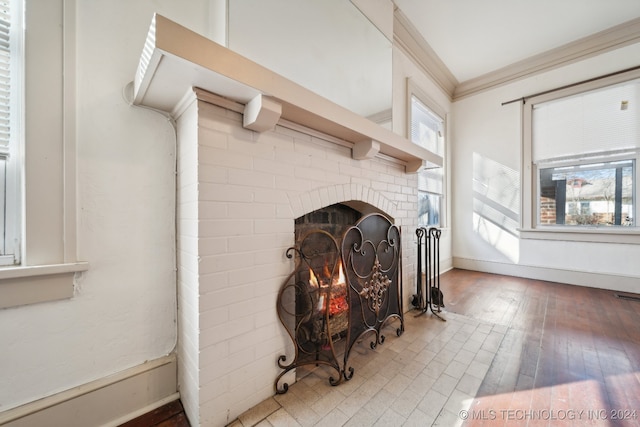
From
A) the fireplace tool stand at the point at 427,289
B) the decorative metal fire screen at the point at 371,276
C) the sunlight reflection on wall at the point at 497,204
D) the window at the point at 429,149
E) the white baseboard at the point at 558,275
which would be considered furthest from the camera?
the sunlight reflection on wall at the point at 497,204

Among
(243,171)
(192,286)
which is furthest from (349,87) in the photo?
(192,286)

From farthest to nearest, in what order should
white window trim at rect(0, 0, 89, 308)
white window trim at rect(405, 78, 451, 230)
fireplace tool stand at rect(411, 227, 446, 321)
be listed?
white window trim at rect(405, 78, 451, 230) < fireplace tool stand at rect(411, 227, 446, 321) < white window trim at rect(0, 0, 89, 308)

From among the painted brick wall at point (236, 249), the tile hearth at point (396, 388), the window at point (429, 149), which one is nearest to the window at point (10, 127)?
the painted brick wall at point (236, 249)

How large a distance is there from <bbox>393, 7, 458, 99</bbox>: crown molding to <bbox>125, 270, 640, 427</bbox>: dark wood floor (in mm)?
3177

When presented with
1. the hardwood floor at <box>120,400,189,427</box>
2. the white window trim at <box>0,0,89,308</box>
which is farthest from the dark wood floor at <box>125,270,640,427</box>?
the white window trim at <box>0,0,89,308</box>

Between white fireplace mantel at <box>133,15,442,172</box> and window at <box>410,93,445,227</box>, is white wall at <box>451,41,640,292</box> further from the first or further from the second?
white fireplace mantel at <box>133,15,442,172</box>

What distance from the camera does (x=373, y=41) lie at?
2.28m

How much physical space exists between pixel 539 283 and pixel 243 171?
435cm

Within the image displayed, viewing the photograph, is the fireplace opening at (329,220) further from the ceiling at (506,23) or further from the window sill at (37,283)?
the ceiling at (506,23)

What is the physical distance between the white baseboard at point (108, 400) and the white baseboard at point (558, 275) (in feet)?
14.6

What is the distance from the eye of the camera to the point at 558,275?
11.3 feet

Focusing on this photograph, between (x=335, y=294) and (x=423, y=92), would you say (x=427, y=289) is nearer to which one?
(x=335, y=294)

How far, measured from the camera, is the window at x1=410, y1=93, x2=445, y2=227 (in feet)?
11.3

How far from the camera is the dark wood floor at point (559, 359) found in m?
1.23
